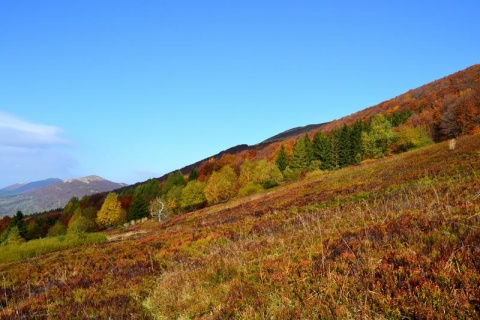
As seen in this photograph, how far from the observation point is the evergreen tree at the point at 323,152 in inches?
→ 3285

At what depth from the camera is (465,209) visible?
28.8ft

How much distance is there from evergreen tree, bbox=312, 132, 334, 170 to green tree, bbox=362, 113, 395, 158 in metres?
9.22

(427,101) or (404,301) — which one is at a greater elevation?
(427,101)

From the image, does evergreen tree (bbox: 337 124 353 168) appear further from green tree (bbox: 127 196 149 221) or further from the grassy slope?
the grassy slope

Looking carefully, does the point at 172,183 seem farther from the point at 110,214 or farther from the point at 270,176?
the point at 270,176

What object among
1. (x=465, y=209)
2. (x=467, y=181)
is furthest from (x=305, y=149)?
(x=465, y=209)

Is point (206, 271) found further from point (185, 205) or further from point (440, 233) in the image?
point (185, 205)

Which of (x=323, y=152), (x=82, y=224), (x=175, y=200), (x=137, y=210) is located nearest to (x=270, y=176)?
(x=323, y=152)

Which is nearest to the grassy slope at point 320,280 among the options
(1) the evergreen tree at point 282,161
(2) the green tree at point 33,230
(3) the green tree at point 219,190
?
(3) the green tree at point 219,190

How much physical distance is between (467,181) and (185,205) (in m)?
72.3

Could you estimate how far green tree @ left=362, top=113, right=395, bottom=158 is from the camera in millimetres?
76562

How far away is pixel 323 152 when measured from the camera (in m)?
84.6

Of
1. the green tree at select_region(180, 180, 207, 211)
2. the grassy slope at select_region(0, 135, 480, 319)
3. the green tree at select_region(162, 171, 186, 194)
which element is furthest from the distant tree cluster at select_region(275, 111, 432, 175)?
the grassy slope at select_region(0, 135, 480, 319)

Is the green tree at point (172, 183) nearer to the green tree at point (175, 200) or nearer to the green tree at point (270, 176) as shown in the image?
the green tree at point (175, 200)
